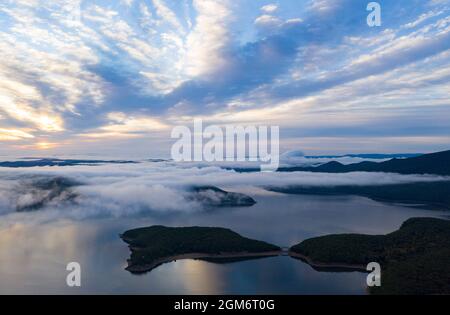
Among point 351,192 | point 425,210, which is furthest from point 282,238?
point 351,192

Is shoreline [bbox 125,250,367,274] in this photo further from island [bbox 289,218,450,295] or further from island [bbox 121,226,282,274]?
island [bbox 289,218,450,295]

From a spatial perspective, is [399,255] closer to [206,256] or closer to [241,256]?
[241,256]

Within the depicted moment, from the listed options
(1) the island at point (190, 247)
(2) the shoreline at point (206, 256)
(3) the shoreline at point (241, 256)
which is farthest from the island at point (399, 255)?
(1) the island at point (190, 247)

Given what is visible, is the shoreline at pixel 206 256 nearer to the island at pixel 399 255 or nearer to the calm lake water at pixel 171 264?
the calm lake water at pixel 171 264

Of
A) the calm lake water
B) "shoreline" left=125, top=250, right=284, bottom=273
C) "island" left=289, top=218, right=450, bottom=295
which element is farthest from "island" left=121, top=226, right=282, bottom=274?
"island" left=289, top=218, right=450, bottom=295

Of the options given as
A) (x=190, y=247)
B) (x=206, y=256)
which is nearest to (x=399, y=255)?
(x=206, y=256)
